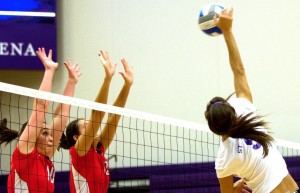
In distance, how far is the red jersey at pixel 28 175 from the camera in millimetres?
4523

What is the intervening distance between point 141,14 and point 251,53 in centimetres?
172

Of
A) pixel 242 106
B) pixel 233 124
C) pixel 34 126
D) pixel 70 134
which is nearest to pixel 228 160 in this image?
pixel 233 124

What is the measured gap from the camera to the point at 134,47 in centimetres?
920

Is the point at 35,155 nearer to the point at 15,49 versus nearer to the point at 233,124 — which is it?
the point at 233,124

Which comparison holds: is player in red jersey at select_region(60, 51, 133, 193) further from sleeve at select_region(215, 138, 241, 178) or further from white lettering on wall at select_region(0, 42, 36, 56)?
white lettering on wall at select_region(0, 42, 36, 56)

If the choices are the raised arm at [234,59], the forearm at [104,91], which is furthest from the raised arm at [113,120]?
the raised arm at [234,59]

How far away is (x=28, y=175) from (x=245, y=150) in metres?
1.68

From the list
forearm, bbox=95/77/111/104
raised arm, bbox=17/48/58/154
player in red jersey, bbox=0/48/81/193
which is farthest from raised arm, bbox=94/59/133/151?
raised arm, bbox=17/48/58/154

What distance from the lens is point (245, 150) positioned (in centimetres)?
381

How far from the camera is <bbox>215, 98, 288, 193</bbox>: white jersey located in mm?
3789

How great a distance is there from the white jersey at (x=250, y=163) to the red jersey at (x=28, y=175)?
1444 mm

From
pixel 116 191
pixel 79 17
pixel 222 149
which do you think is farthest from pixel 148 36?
pixel 222 149

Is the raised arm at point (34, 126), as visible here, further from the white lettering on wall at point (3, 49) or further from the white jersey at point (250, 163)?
the white lettering on wall at point (3, 49)

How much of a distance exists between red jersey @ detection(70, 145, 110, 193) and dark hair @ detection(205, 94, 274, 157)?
161 centimetres
